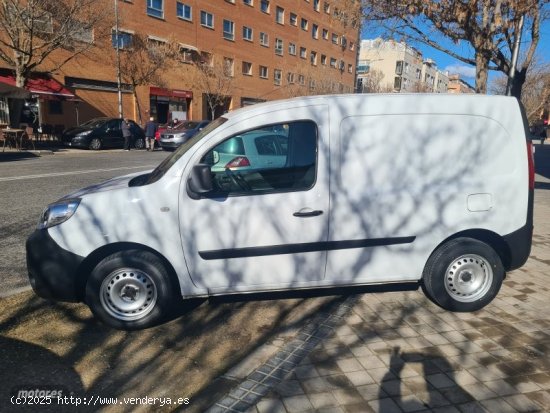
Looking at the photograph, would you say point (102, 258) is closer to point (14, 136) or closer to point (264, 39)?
point (14, 136)

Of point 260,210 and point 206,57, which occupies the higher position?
point 206,57

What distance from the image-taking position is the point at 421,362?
9.61 ft

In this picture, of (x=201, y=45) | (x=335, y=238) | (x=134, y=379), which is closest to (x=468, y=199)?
(x=335, y=238)

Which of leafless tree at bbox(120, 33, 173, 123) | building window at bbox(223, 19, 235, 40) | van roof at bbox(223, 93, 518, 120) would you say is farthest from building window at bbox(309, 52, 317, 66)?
van roof at bbox(223, 93, 518, 120)

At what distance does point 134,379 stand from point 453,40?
27.7 feet

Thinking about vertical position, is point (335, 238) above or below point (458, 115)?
below

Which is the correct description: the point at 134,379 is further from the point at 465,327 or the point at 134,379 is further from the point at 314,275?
the point at 465,327

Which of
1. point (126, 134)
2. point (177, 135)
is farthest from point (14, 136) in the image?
point (177, 135)

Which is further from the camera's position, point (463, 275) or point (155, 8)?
point (155, 8)

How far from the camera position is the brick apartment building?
25812 millimetres

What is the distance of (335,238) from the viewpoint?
11.3 feet

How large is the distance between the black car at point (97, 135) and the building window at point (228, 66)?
15.2 meters

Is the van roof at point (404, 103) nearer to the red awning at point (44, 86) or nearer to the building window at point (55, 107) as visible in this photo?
the red awning at point (44, 86)

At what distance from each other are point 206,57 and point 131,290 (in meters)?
33.7
